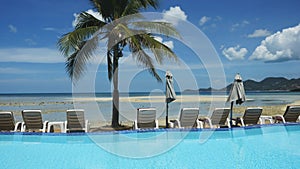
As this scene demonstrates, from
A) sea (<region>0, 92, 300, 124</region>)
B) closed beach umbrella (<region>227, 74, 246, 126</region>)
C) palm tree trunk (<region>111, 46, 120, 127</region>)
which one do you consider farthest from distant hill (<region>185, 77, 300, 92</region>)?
closed beach umbrella (<region>227, 74, 246, 126</region>)

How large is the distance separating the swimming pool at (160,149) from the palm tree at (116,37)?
291 centimetres

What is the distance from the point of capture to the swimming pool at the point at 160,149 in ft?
19.2

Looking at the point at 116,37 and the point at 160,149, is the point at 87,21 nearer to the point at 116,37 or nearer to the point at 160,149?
the point at 116,37

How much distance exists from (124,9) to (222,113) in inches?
181

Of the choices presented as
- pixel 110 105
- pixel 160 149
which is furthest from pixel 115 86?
pixel 110 105

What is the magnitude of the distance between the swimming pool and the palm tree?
9.56ft

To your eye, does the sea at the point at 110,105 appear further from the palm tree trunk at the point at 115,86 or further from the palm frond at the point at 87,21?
the palm frond at the point at 87,21

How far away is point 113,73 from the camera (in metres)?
10.8

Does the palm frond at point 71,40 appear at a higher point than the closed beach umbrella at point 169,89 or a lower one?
higher

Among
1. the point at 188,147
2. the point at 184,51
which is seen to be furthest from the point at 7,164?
the point at 184,51

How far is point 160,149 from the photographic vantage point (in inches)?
274

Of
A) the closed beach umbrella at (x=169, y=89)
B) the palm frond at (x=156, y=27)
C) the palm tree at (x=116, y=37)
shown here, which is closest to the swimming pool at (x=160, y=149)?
the closed beach umbrella at (x=169, y=89)

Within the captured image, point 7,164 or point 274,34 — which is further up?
point 274,34

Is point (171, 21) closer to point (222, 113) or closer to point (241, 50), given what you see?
point (222, 113)
